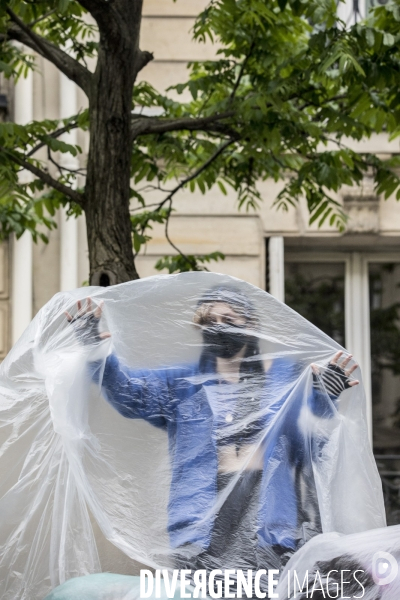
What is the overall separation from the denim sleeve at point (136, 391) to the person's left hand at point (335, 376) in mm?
534

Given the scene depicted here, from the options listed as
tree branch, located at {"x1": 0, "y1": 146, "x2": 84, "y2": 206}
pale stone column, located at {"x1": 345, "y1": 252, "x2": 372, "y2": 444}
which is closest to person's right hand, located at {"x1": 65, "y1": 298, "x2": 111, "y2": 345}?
tree branch, located at {"x1": 0, "y1": 146, "x2": 84, "y2": 206}

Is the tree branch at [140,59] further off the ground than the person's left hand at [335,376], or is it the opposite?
the tree branch at [140,59]

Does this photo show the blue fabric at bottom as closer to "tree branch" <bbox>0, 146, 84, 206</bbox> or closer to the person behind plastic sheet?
the person behind plastic sheet

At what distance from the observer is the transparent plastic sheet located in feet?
9.55

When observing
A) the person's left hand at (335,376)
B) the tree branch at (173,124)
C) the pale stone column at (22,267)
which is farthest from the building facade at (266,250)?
the person's left hand at (335,376)

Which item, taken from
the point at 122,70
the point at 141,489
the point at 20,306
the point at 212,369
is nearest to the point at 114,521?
the point at 141,489

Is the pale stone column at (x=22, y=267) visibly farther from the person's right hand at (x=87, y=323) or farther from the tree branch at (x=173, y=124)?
the person's right hand at (x=87, y=323)

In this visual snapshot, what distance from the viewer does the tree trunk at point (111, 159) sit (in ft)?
13.5

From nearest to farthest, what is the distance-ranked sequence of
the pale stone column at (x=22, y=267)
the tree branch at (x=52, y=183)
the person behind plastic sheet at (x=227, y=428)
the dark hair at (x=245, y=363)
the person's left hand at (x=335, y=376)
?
the person behind plastic sheet at (x=227, y=428) → the dark hair at (x=245, y=363) → the person's left hand at (x=335, y=376) → the tree branch at (x=52, y=183) → the pale stone column at (x=22, y=267)

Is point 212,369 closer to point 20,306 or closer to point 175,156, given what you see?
point 175,156

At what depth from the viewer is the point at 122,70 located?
4223 millimetres

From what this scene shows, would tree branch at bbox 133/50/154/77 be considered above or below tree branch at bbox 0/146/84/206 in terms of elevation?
above

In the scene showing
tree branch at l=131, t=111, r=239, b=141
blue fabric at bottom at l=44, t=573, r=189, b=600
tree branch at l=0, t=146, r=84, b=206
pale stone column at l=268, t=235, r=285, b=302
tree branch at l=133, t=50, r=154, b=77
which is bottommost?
blue fabric at bottom at l=44, t=573, r=189, b=600

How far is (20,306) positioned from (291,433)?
4642 mm
